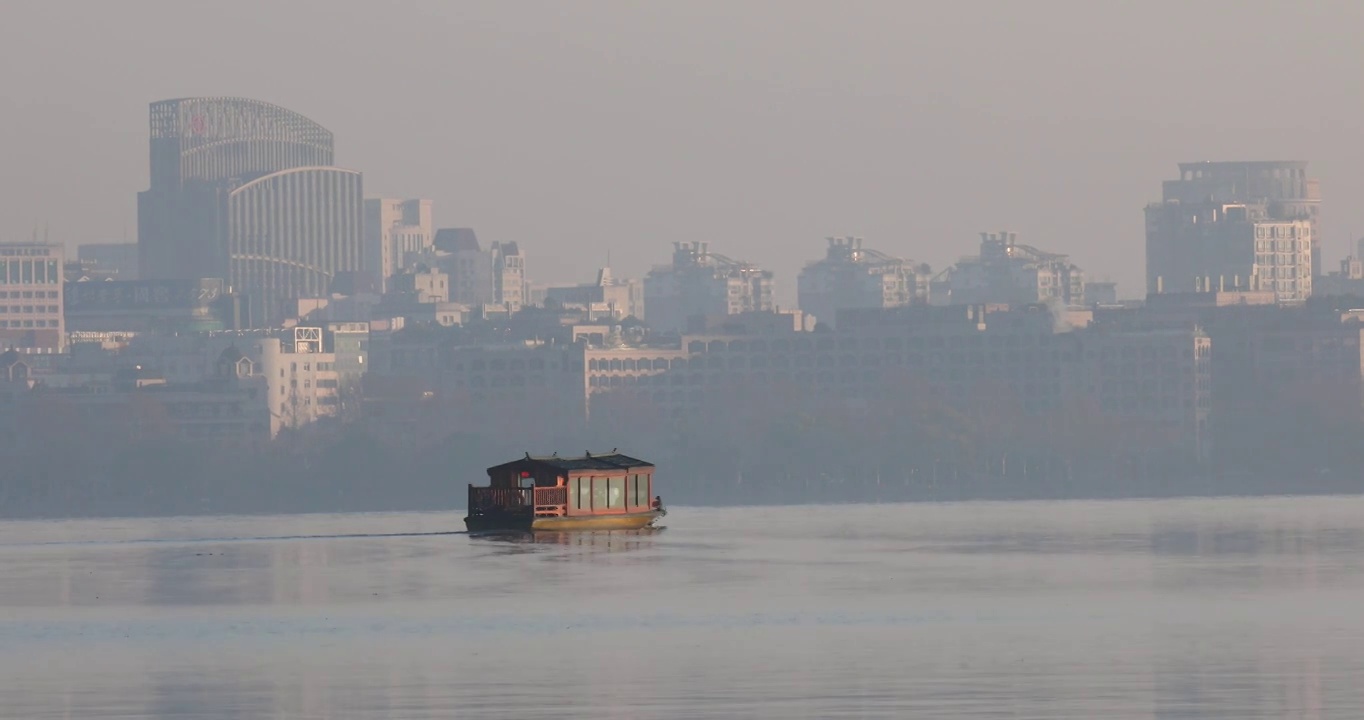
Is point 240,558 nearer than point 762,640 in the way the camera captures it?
No

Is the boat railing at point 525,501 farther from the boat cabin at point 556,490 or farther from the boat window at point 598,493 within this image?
the boat window at point 598,493

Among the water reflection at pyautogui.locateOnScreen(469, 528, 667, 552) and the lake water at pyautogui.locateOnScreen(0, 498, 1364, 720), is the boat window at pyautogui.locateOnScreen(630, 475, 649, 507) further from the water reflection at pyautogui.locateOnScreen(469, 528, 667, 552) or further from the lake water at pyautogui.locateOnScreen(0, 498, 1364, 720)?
the lake water at pyautogui.locateOnScreen(0, 498, 1364, 720)

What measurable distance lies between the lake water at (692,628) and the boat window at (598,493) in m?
5.43

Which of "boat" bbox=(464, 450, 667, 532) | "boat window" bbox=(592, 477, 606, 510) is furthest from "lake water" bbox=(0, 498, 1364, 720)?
"boat window" bbox=(592, 477, 606, 510)

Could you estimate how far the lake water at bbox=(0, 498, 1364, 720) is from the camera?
6072 centimetres

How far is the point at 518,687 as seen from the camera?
6328 cm

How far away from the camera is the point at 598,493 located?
132m

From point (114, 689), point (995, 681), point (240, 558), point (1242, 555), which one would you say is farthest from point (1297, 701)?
point (240, 558)

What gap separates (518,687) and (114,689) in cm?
796

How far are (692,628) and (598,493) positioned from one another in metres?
55.9

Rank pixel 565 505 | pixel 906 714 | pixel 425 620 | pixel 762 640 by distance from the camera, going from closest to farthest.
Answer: pixel 906 714
pixel 762 640
pixel 425 620
pixel 565 505

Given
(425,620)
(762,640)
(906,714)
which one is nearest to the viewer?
(906,714)

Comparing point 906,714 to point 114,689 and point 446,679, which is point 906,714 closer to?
point 446,679

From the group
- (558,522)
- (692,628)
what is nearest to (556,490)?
(558,522)
